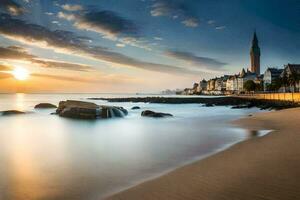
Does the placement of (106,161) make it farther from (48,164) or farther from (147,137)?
(147,137)

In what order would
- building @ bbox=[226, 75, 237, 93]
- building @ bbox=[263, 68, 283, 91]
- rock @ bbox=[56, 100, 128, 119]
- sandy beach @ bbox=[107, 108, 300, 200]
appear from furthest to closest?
building @ bbox=[226, 75, 237, 93], building @ bbox=[263, 68, 283, 91], rock @ bbox=[56, 100, 128, 119], sandy beach @ bbox=[107, 108, 300, 200]

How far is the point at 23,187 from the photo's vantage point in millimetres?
6758

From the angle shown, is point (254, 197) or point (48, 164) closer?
point (254, 197)

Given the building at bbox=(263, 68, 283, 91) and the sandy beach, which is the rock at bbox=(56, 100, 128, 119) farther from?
the building at bbox=(263, 68, 283, 91)

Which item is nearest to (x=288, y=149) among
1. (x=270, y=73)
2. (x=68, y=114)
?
(x=68, y=114)

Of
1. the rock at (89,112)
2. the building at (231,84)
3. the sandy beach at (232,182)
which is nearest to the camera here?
the sandy beach at (232,182)

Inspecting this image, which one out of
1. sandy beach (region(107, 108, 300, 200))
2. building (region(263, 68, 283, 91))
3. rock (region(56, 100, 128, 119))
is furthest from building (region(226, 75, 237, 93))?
sandy beach (region(107, 108, 300, 200))

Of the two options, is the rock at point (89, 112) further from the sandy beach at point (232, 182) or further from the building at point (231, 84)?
the building at point (231, 84)

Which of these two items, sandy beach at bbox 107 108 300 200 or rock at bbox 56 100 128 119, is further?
rock at bbox 56 100 128 119

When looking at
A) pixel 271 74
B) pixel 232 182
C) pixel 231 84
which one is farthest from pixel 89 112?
pixel 231 84

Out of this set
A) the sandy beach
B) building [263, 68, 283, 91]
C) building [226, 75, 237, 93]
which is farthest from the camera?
building [226, 75, 237, 93]

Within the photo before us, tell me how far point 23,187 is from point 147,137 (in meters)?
10.0

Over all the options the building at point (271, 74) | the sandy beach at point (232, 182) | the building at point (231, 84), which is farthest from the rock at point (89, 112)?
the building at point (231, 84)

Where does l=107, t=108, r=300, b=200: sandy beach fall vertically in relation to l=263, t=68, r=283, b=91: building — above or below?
below
